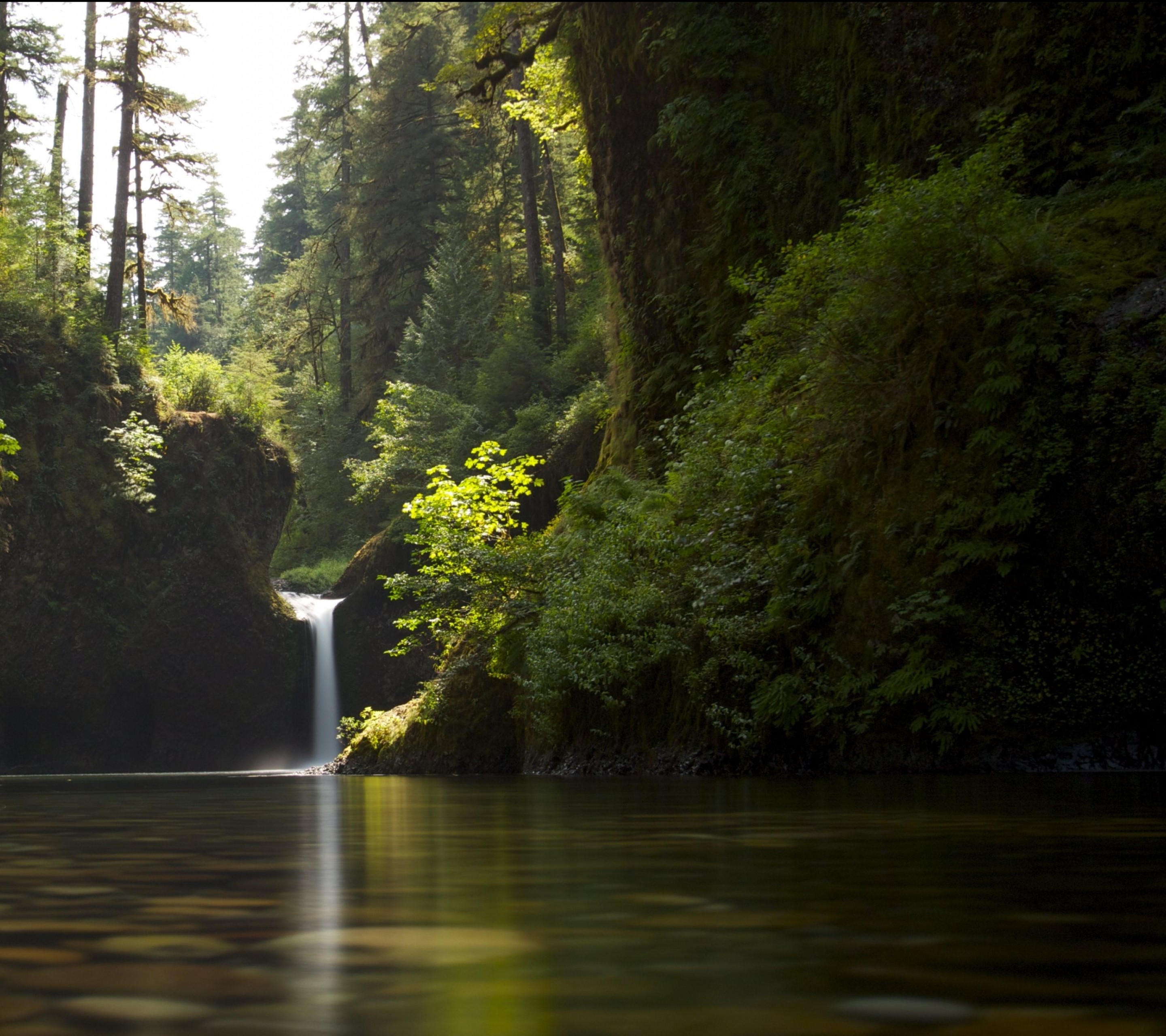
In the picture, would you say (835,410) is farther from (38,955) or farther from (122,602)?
(122,602)

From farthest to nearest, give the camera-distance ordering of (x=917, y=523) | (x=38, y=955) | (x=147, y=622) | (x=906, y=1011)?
(x=147, y=622)
(x=917, y=523)
(x=38, y=955)
(x=906, y=1011)

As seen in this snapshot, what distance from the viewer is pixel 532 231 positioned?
35.7 m

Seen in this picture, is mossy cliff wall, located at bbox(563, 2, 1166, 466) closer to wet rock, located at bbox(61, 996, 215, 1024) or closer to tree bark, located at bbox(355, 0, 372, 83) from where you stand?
wet rock, located at bbox(61, 996, 215, 1024)

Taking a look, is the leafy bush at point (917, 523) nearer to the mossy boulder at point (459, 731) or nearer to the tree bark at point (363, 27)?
the mossy boulder at point (459, 731)

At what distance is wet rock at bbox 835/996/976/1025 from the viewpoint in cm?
134

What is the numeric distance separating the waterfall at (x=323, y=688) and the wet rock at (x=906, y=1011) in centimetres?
2726

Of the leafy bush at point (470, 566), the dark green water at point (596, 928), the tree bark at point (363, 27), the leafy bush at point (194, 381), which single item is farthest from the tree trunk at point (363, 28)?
the dark green water at point (596, 928)

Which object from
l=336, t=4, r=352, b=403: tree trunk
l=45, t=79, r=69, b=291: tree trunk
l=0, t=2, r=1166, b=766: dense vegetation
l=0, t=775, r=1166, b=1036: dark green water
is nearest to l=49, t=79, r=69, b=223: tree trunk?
l=45, t=79, r=69, b=291: tree trunk

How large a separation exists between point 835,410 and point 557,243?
27.4 m

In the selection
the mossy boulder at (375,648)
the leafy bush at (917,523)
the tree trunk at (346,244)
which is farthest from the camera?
the tree trunk at (346,244)

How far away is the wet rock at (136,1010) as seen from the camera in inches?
53.5

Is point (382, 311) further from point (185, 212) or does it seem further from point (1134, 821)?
point (1134, 821)

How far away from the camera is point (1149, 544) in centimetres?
877

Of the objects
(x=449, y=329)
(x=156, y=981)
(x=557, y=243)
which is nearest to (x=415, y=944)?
(x=156, y=981)
